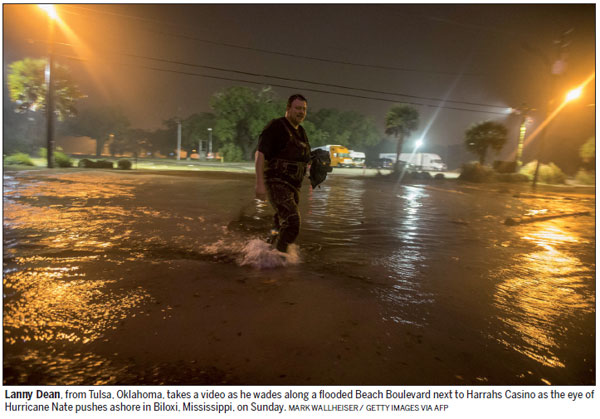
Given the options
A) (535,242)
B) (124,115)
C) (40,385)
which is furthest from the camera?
(124,115)

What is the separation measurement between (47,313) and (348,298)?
2071 mm

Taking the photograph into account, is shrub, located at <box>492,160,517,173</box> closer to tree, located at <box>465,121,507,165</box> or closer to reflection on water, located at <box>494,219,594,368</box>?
tree, located at <box>465,121,507,165</box>

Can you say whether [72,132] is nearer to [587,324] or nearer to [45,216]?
[45,216]

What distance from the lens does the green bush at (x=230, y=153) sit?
45.2 meters

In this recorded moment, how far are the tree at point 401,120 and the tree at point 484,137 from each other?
7890 millimetres

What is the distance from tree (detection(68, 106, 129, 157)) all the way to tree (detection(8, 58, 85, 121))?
2789 centimetres

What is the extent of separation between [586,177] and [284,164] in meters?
27.3

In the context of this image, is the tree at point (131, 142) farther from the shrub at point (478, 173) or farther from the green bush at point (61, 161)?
the shrub at point (478, 173)

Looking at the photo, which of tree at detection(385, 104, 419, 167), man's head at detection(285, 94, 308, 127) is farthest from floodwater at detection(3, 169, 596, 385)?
tree at detection(385, 104, 419, 167)

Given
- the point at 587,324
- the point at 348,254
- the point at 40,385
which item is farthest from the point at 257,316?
the point at 587,324

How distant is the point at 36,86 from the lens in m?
26.7

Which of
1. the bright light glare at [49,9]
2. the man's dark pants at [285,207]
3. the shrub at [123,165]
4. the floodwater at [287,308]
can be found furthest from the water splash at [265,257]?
the bright light glare at [49,9]

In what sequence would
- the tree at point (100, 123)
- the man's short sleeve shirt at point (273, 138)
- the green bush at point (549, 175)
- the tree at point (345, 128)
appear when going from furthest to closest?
the tree at point (345, 128)
the tree at point (100, 123)
the green bush at point (549, 175)
the man's short sleeve shirt at point (273, 138)

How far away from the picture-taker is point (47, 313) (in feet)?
7.54
